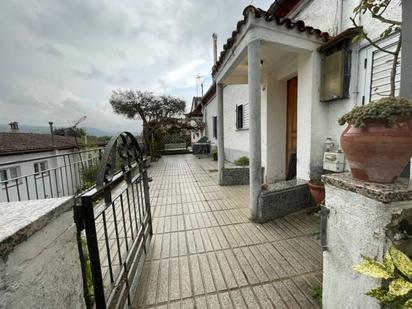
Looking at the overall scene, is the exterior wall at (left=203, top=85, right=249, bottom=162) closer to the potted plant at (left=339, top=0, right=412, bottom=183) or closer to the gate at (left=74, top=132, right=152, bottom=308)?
the gate at (left=74, top=132, right=152, bottom=308)

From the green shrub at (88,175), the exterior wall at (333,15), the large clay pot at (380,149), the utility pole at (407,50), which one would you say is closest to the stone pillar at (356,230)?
the large clay pot at (380,149)

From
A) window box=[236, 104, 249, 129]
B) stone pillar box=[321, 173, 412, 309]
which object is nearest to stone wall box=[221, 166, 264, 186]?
window box=[236, 104, 249, 129]

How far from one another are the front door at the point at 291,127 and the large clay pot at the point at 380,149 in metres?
2.99

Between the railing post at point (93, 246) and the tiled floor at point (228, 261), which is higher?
the railing post at point (93, 246)

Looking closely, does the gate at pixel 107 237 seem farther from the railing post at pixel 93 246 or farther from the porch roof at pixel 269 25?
the porch roof at pixel 269 25

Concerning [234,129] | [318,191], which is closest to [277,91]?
[318,191]

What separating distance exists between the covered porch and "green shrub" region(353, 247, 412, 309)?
186cm

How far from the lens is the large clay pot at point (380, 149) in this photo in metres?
1.00

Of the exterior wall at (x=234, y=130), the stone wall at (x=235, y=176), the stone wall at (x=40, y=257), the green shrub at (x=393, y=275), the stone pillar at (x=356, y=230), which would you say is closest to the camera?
the stone wall at (x=40, y=257)

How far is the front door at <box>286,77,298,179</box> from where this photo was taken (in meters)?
3.97

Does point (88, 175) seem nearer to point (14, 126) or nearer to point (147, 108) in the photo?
point (147, 108)

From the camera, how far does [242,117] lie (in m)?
→ 6.46

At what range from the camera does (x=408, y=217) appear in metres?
0.92

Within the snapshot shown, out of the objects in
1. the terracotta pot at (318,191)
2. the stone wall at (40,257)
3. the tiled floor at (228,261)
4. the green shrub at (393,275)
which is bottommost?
the tiled floor at (228,261)
